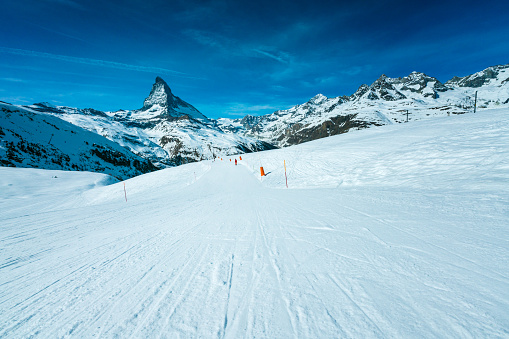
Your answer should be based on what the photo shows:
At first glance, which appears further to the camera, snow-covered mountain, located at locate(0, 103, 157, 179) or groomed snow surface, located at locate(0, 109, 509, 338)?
snow-covered mountain, located at locate(0, 103, 157, 179)

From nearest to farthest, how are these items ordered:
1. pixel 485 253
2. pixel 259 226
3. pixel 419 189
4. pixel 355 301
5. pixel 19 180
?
pixel 355 301, pixel 485 253, pixel 259 226, pixel 419 189, pixel 19 180

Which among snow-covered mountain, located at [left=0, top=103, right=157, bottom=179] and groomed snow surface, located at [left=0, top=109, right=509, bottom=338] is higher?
snow-covered mountain, located at [left=0, top=103, right=157, bottom=179]

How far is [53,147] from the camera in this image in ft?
252

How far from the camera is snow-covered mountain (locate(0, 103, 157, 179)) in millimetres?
64688

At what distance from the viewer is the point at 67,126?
319 feet

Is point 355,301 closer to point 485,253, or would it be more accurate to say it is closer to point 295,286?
point 295,286

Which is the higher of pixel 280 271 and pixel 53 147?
pixel 53 147

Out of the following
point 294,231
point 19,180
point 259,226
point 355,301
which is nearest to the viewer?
point 355,301

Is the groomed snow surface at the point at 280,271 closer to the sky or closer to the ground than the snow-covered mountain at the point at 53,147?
closer to the ground

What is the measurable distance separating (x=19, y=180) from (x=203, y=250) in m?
27.8

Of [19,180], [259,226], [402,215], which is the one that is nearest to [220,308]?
[259,226]

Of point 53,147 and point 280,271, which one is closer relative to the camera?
point 280,271

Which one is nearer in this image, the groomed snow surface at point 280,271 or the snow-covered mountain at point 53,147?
the groomed snow surface at point 280,271

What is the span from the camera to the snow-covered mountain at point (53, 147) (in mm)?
64688
